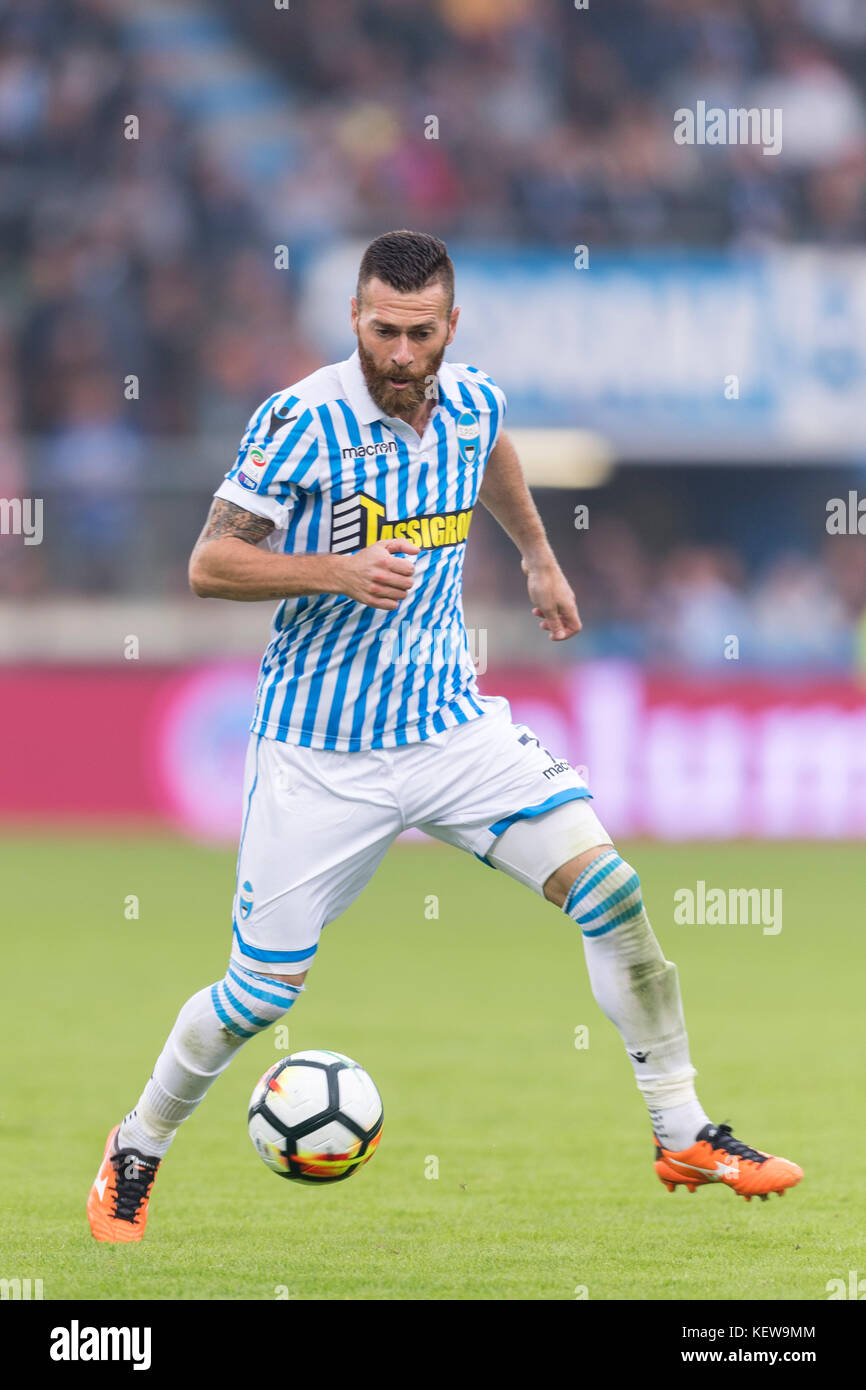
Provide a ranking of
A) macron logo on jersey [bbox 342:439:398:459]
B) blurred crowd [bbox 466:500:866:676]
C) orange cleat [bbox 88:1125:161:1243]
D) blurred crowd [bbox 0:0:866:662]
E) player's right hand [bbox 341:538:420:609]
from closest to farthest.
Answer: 1. player's right hand [bbox 341:538:420:609]
2. macron logo on jersey [bbox 342:439:398:459]
3. orange cleat [bbox 88:1125:161:1243]
4. blurred crowd [bbox 466:500:866:676]
5. blurred crowd [bbox 0:0:866:662]

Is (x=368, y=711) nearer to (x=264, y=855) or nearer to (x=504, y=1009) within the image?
(x=264, y=855)

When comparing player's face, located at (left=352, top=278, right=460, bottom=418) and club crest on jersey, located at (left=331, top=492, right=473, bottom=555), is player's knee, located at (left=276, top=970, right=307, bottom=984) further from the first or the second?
player's face, located at (left=352, top=278, right=460, bottom=418)

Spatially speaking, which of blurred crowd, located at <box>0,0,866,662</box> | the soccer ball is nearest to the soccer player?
the soccer ball

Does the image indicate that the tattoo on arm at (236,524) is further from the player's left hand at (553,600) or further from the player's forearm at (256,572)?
the player's left hand at (553,600)

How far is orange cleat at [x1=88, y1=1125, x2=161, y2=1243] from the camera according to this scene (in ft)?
17.1

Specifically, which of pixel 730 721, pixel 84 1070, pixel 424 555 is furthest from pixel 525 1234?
pixel 730 721

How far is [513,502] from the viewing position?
5691 mm

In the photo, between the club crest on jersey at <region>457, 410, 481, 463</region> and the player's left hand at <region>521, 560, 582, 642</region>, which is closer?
the club crest on jersey at <region>457, 410, 481, 463</region>

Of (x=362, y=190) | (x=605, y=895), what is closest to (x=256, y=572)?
(x=605, y=895)

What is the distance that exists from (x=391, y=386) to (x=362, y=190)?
1391 centimetres

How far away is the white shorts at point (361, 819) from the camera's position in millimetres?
5129

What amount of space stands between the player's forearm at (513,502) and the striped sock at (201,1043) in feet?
4.62

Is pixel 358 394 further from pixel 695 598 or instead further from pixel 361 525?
pixel 695 598

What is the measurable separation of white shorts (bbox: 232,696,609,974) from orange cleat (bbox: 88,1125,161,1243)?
62 cm
